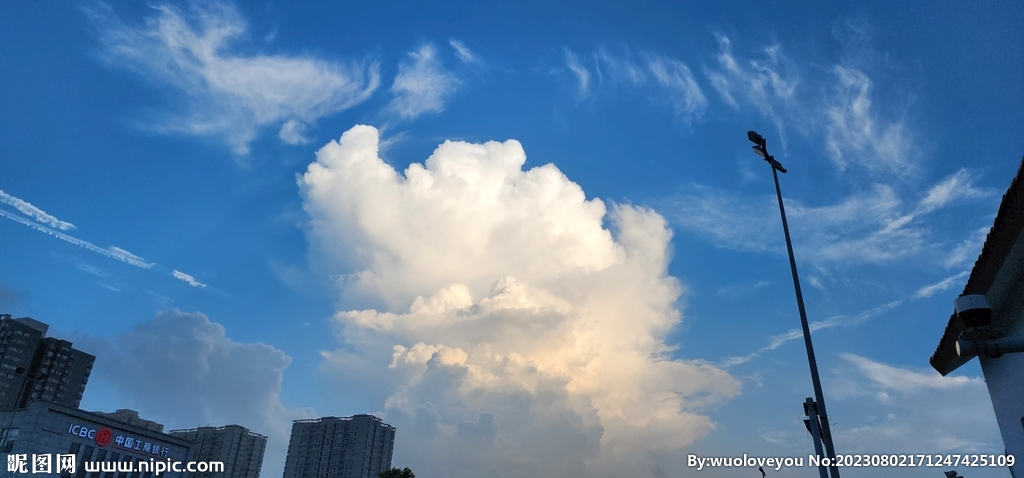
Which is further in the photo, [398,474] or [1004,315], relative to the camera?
[398,474]

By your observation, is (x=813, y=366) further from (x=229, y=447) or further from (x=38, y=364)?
(x=38, y=364)

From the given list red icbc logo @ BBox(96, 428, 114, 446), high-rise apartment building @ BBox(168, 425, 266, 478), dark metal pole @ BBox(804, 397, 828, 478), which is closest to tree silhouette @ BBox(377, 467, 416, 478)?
red icbc logo @ BBox(96, 428, 114, 446)

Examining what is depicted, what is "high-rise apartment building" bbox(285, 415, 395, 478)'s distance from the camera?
438ft

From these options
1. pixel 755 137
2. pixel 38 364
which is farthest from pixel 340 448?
pixel 755 137

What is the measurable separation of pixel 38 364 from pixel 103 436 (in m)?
99.3

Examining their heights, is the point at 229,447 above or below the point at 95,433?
above

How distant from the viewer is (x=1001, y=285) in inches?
606

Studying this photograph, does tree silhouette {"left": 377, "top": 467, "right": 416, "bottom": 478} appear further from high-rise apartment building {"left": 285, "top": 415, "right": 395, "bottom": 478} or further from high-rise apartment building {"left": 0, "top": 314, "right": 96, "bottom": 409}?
high-rise apartment building {"left": 0, "top": 314, "right": 96, "bottom": 409}

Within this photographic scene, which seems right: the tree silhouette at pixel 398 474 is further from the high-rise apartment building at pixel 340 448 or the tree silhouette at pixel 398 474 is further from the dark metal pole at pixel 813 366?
the dark metal pole at pixel 813 366

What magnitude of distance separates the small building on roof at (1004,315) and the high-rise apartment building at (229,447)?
15700cm

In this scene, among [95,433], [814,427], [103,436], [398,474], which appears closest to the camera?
[814,427]

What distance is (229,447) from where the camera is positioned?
146m

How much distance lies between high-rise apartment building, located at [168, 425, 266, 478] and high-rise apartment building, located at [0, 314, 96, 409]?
27574mm

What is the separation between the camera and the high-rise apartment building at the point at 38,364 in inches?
5344
